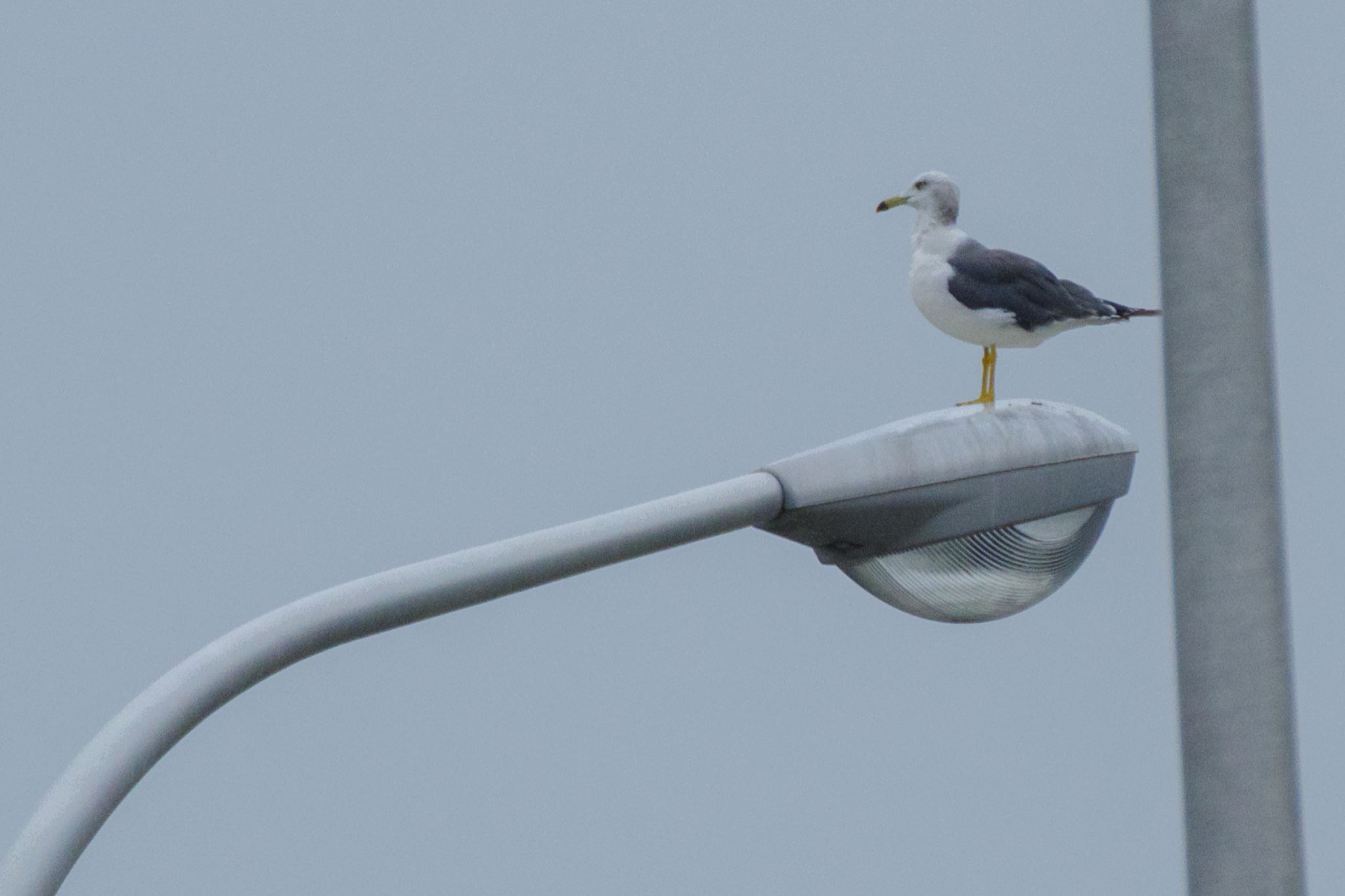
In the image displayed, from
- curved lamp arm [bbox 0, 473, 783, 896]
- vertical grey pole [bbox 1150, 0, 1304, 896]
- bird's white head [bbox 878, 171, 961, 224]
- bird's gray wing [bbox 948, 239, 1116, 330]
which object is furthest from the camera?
bird's white head [bbox 878, 171, 961, 224]

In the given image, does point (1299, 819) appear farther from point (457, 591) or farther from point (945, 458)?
point (457, 591)

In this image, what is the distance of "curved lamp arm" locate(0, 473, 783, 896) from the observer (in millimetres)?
1948

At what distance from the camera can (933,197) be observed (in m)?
4.61

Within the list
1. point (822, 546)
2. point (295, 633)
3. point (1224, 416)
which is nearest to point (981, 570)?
point (822, 546)

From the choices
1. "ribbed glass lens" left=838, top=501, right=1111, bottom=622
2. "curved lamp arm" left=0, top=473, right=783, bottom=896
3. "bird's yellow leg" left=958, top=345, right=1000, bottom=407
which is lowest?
"curved lamp arm" left=0, top=473, right=783, bottom=896

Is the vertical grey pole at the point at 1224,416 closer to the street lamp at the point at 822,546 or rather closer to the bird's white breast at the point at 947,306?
the street lamp at the point at 822,546

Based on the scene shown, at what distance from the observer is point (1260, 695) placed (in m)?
2.43

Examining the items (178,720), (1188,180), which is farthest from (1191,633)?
(178,720)

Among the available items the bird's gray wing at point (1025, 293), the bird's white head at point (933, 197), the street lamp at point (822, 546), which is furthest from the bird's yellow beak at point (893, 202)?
the street lamp at point (822, 546)

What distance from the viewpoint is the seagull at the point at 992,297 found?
4.42 meters

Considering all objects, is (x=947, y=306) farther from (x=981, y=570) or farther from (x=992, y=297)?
(x=981, y=570)

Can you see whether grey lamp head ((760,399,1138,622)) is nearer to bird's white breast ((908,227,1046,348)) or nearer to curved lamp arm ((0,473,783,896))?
curved lamp arm ((0,473,783,896))

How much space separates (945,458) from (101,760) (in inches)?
59.3

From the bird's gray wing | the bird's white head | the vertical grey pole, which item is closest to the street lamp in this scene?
the vertical grey pole
